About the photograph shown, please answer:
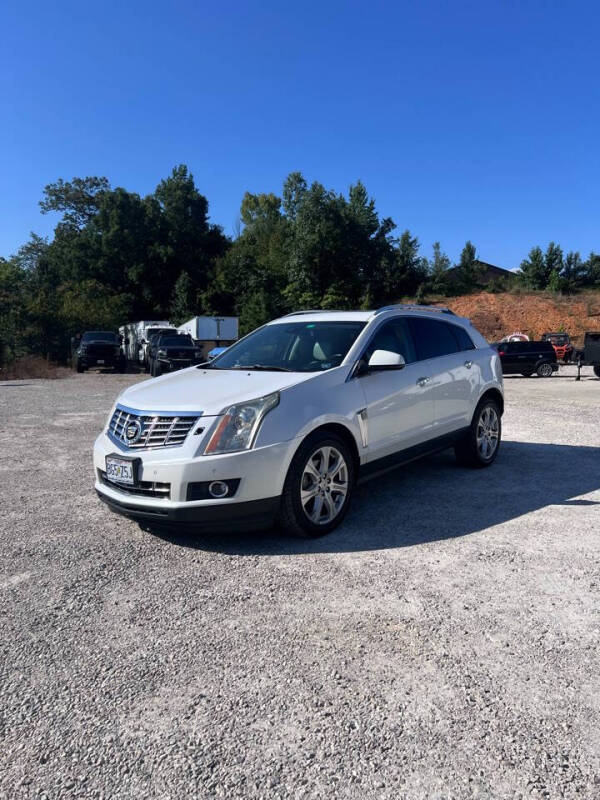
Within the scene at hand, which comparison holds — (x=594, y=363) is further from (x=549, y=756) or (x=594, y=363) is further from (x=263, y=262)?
(x=263, y=262)

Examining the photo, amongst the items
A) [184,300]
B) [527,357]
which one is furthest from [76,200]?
[527,357]

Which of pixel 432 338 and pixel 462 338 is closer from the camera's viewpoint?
pixel 432 338

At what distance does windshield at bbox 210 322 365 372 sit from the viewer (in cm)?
498

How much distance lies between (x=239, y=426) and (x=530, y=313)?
43.9 metres

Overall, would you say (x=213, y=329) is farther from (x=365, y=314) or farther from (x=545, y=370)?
(x=365, y=314)

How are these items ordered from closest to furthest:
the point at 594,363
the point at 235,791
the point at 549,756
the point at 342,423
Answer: the point at 235,791, the point at 549,756, the point at 342,423, the point at 594,363

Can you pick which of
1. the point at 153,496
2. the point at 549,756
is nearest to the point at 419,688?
the point at 549,756

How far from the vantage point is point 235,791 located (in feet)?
6.42

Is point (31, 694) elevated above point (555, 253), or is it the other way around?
point (555, 253)

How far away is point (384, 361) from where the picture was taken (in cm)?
479

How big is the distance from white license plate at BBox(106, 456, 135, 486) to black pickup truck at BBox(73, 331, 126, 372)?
23.1 metres

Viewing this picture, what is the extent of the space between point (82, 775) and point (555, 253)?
56503mm

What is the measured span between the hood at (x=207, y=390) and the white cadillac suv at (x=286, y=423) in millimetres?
12

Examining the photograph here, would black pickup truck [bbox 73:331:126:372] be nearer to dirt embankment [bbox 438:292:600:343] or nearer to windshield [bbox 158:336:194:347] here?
windshield [bbox 158:336:194:347]
